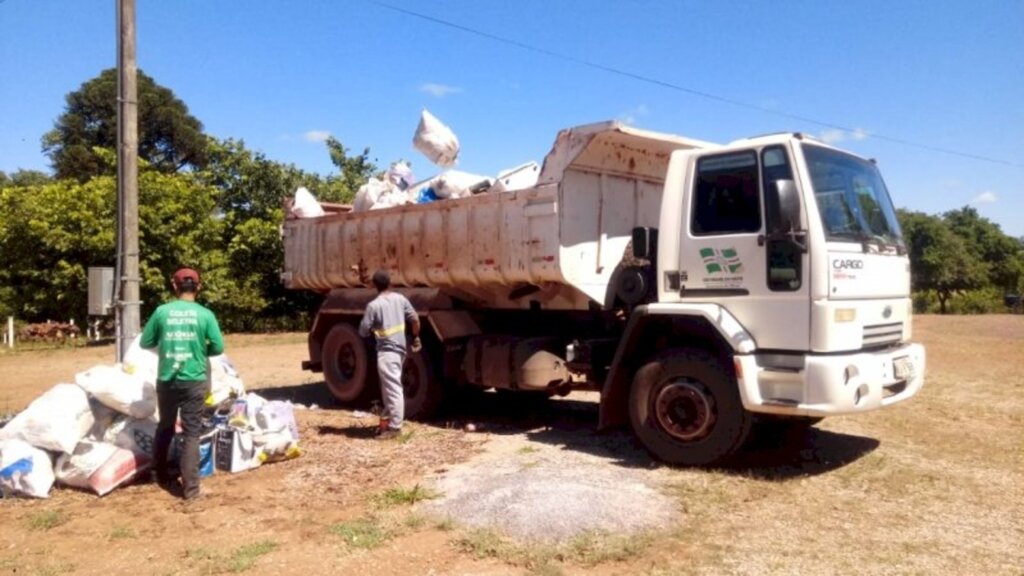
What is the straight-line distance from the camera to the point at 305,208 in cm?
1026

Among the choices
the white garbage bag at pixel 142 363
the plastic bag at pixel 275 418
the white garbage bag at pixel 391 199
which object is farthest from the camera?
the white garbage bag at pixel 391 199

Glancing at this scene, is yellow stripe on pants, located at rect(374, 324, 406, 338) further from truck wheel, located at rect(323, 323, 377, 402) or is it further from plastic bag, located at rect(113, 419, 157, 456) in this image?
plastic bag, located at rect(113, 419, 157, 456)

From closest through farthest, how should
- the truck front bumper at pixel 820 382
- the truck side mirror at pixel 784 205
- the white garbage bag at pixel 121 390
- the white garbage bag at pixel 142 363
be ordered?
the truck front bumper at pixel 820 382
the truck side mirror at pixel 784 205
the white garbage bag at pixel 121 390
the white garbage bag at pixel 142 363

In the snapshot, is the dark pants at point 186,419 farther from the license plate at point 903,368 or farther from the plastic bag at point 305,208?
the license plate at point 903,368

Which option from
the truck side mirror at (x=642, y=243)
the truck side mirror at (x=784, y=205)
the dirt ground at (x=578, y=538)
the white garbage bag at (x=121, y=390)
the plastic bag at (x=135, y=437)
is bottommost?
the dirt ground at (x=578, y=538)

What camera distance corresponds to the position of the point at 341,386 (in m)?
9.55

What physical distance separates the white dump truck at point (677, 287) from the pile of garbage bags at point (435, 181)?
0.91 feet

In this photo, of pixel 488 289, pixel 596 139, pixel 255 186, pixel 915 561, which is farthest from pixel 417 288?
pixel 255 186

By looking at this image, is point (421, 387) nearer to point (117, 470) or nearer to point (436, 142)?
point (436, 142)

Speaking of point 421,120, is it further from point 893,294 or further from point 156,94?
point 156,94

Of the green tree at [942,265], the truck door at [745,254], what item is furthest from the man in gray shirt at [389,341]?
the green tree at [942,265]

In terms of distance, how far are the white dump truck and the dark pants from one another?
114 inches

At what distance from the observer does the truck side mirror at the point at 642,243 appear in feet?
21.4

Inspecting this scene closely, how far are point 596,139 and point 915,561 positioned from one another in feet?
13.4
